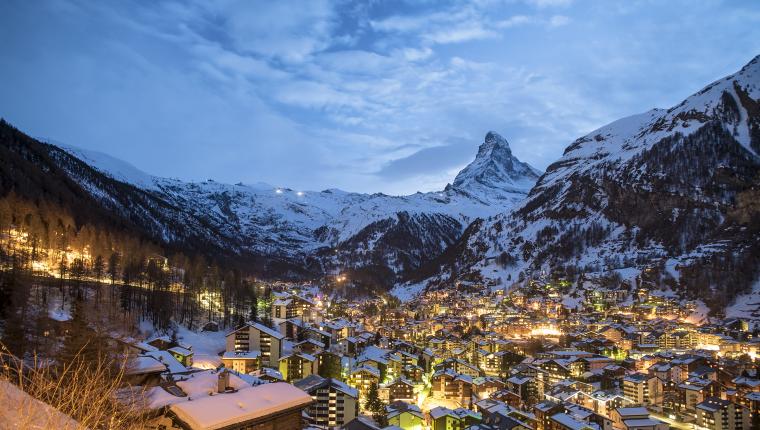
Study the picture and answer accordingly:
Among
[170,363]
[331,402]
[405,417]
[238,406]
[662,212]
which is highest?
[662,212]

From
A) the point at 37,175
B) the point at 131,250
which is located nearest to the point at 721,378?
the point at 131,250

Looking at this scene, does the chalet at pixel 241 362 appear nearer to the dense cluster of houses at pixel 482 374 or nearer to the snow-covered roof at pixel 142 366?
the dense cluster of houses at pixel 482 374

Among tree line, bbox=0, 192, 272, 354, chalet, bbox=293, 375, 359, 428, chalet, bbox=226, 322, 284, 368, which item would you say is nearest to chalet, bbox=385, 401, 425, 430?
chalet, bbox=293, 375, 359, 428

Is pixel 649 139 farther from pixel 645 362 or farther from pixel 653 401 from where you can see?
pixel 653 401

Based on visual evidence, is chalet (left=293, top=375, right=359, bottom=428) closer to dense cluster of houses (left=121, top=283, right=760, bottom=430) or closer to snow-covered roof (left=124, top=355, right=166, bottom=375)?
dense cluster of houses (left=121, top=283, right=760, bottom=430)

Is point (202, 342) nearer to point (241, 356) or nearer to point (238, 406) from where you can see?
point (241, 356)

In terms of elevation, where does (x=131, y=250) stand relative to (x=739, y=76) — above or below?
below

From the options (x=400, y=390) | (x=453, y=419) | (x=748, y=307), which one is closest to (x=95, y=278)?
(x=400, y=390)
